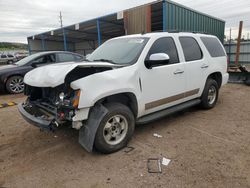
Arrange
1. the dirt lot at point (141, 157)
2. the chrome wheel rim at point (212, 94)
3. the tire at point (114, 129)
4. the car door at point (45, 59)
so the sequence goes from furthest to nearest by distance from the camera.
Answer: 1. the car door at point (45, 59)
2. the chrome wheel rim at point (212, 94)
3. the tire at point (114, 129)
4. the dirt lot at point (141, 157)

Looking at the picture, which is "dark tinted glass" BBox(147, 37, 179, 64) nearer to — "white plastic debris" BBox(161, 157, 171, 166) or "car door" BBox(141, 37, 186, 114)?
"car door" BBox(141, 37, 186, 114)

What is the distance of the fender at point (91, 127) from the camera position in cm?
266

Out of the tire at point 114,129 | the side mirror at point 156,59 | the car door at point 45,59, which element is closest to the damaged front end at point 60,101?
the tire at point 114,129

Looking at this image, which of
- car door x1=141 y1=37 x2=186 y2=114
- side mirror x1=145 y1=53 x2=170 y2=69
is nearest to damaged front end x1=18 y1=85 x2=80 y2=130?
car door x1=141 y1=37 x2=186 y2=114

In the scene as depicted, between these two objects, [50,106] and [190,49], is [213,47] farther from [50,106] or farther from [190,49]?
[50,106]

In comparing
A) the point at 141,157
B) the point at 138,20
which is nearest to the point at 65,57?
the point at 138,20

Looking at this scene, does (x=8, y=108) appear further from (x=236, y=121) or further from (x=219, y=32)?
(x=219, y=32)

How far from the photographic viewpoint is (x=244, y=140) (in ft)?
10.9

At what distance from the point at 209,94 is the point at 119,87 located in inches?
123

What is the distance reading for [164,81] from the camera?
357 centimetres

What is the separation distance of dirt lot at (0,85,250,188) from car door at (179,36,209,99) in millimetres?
731

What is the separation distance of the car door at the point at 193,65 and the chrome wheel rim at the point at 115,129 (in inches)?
72.9

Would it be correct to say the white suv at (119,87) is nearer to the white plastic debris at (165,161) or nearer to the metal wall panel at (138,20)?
the white plastic debris at (165,161)

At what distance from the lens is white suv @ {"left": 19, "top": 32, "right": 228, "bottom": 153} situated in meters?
2.63
